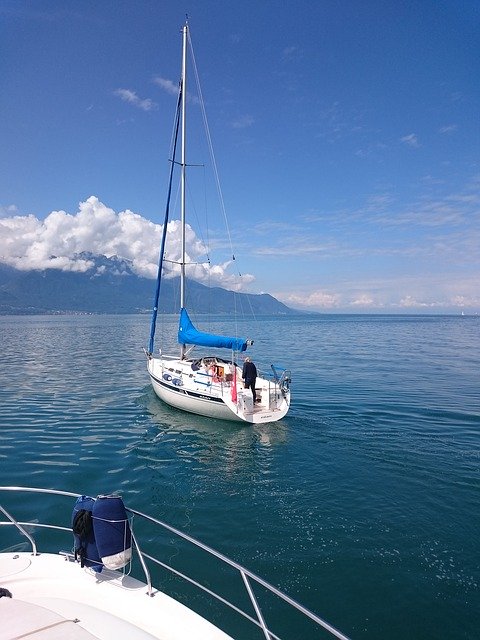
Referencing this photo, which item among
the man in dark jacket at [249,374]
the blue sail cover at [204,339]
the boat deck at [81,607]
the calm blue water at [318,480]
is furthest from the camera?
the blue sail cover at [204,339]

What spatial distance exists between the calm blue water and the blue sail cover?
4.09 metres

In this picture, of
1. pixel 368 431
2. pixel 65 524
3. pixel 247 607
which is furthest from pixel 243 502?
pixel 368 431

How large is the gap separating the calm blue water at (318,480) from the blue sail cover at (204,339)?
4095 millimetres

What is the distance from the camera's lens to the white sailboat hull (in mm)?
17469

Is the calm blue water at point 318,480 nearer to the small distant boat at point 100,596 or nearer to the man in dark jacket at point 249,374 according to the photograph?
the small distant boat at point 100,596

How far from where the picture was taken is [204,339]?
2153 centimetres

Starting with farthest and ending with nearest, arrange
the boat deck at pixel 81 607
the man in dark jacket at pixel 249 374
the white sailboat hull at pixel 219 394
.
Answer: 1. the man in dark jacket at pixel 249 374
2. the white sailboat hull at pixel 219 394
3. the boat deck at pixel 81 607

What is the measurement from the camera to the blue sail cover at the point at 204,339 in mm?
20188

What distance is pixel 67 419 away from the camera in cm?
1894

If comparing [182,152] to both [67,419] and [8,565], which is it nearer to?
[67,419]

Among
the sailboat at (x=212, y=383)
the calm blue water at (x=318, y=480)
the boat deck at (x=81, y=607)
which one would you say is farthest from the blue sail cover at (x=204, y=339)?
the boat deck at (x=81, y=607)

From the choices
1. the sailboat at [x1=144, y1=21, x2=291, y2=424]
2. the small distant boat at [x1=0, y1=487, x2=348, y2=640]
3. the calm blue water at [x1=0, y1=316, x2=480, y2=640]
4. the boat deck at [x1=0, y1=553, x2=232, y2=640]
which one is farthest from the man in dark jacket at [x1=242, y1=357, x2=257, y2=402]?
the boat deck at [x1=0, y1=553, x2=232, y2=640]

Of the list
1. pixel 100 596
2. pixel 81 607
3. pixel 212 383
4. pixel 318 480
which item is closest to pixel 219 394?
pixel 212 383

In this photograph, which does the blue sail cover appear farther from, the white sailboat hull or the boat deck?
the boat deck
